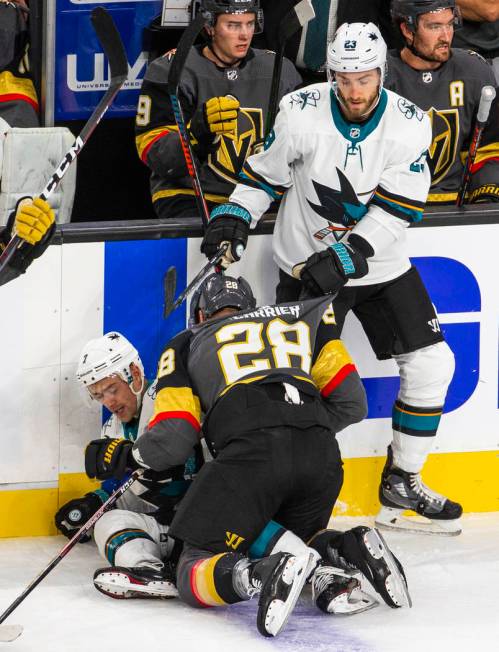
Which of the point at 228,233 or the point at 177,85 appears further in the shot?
the point at 177,85

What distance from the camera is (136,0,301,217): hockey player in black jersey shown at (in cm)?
510

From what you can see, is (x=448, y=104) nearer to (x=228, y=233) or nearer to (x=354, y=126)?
(x=354, y=126)

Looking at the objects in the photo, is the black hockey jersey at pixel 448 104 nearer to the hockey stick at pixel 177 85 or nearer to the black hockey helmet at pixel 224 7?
the black hockey helmet at pixel 224 7

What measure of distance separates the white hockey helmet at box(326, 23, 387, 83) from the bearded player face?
601mm

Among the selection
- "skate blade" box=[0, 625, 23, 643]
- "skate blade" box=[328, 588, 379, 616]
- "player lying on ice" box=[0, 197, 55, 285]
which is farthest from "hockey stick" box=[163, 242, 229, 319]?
"skate blade" box=[0, 625, 23, 643]

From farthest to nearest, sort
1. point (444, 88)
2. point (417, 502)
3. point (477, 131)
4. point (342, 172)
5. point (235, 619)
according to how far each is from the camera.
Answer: point (444, 88)
point (477, 131)
point (417, 502)
point (342, 172)
point (235, 619)

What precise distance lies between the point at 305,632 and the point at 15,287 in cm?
136

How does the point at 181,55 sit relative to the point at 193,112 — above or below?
above

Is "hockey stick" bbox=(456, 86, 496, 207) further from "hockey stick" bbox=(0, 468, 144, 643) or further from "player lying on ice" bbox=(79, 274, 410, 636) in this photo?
"hockey stick" bbox=(0, 468, 144, 643)

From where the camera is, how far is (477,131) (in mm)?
4988

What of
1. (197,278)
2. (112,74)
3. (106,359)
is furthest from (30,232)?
(112,74)

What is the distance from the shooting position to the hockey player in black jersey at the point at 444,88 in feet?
16.9

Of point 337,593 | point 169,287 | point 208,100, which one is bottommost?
point 337,593

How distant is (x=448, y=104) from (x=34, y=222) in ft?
5.06
